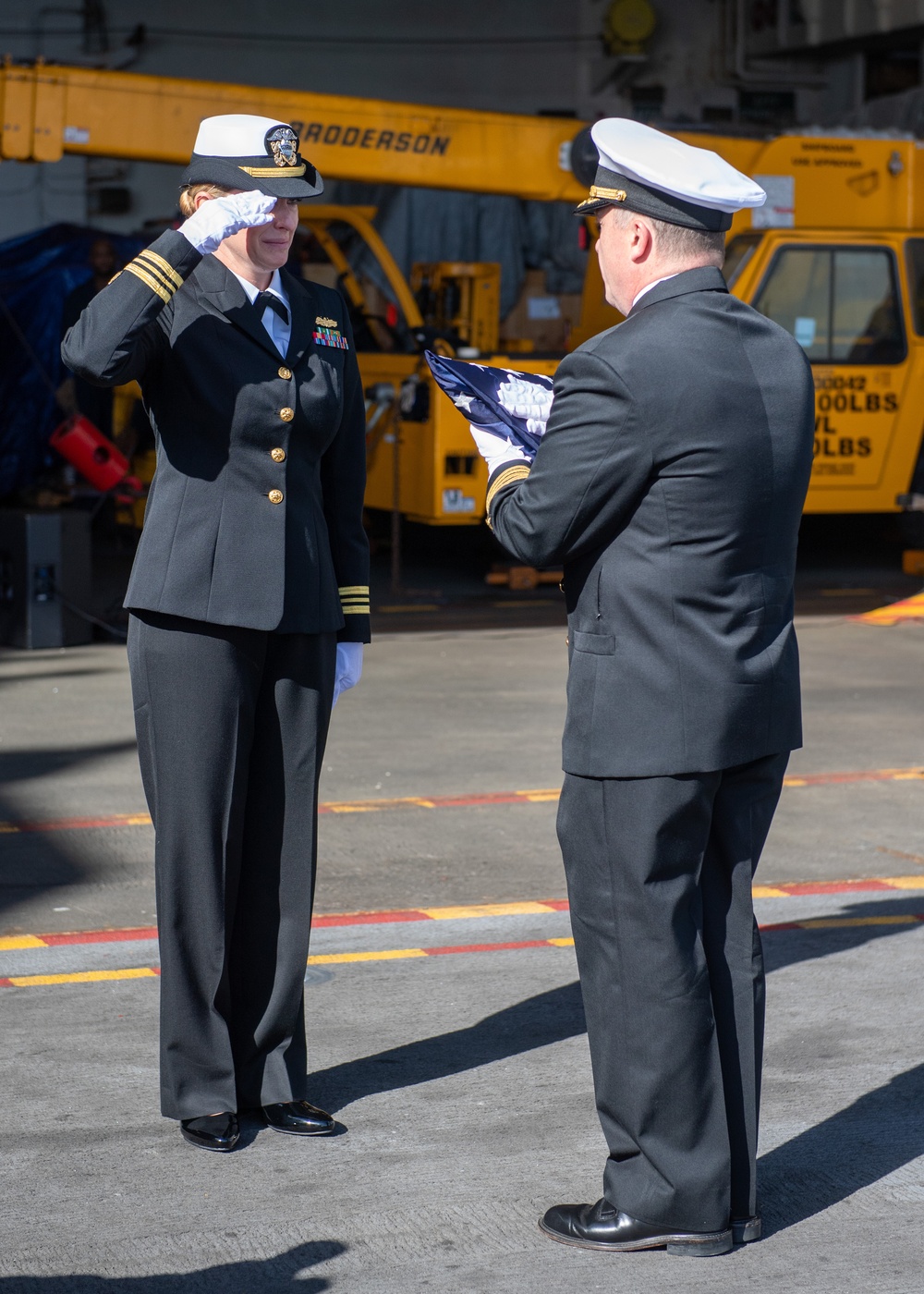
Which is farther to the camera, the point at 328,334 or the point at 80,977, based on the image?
the point at 80,977

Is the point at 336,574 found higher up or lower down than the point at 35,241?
lower down

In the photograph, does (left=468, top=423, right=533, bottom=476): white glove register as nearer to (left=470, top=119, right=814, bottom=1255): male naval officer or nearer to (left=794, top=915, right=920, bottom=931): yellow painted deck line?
(left=470, top=119, right=814, bottom=1255): male naval officer

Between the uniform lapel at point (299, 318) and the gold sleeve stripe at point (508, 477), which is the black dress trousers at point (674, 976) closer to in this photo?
the gold sleeve stripe at point (508, 477)

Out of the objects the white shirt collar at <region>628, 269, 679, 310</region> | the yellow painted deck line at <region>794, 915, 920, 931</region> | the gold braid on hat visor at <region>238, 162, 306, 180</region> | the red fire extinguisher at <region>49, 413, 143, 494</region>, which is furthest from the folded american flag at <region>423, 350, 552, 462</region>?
the red fire extinguisher at <region>49, 413, 143, 494</region>

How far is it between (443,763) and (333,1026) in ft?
10.6

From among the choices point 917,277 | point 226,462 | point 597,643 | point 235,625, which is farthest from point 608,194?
point 917,277

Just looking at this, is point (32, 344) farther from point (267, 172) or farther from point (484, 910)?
point (267, 172)

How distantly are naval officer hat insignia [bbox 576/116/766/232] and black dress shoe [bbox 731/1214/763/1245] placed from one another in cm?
177

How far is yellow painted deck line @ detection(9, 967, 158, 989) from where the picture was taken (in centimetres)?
466

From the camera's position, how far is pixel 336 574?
→ 3.81 meters

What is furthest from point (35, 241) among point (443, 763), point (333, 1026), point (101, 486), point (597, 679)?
point (597, 679)

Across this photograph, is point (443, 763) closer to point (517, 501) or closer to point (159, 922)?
point (159, 922)

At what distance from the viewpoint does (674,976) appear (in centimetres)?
298

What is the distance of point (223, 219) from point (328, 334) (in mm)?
438
